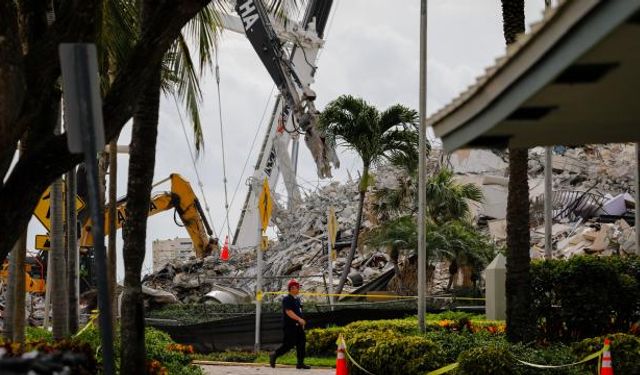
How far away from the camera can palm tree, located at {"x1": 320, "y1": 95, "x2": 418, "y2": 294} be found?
32.4 meters

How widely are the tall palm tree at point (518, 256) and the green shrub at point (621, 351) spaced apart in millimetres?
2226

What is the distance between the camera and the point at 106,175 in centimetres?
2441

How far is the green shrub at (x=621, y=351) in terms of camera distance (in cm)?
1381

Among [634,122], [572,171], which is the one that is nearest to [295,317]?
[634,122]

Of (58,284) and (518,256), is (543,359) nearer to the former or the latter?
(518,256)

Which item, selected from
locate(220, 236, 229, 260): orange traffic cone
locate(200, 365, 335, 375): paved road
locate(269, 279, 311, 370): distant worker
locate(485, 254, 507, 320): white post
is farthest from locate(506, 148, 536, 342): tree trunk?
locate(220, 236, 229, 260): orange traffic cone

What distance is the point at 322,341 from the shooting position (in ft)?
70.0

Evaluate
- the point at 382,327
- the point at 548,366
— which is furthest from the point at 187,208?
the point at 548,366

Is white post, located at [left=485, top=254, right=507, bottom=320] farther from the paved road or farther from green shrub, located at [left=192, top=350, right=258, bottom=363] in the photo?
green shrub, located at [left=192, top=350, right=258, bottom=363]

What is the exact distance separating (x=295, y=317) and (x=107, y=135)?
8.99m

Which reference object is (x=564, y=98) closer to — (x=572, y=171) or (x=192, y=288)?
(x=192, y=288)

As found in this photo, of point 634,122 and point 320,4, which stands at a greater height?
point 320,4

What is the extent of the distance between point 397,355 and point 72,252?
750 cm

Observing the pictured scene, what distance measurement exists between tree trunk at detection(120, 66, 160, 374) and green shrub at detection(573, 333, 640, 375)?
5850 millimetres
